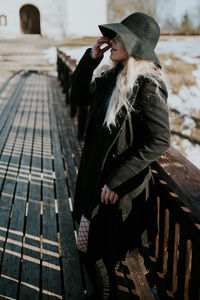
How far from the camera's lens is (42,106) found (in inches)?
293

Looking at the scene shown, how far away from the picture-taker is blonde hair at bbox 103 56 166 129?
154cm

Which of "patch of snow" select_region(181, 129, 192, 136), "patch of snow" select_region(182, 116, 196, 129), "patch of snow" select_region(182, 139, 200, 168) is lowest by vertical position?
"patch of snow" select_region(182, 139, 200, 168)

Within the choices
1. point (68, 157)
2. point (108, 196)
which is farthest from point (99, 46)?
point (68, 157)

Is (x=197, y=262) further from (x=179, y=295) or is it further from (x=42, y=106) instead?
(x=42, y=106)

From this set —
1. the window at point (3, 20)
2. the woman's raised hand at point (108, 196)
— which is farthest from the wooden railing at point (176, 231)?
the window at point (3, 20)

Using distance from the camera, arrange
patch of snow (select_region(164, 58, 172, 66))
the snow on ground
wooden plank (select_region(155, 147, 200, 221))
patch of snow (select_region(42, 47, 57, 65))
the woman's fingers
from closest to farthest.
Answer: wooden plank (select_region(155, 147, 200, 221)), the woman's fingers, the snow on ground, patch of snow (select_region(164, 58, 172, 66)), patch of snow (select_region(42, 47, 57, 65))

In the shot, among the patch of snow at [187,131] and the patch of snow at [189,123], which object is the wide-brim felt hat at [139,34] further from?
the patch of snow at [189,123]

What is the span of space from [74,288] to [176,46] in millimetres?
18407

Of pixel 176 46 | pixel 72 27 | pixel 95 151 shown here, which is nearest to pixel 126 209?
pixel 95 151

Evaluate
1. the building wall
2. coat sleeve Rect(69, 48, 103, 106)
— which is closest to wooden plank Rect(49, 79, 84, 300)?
coat sleeve Rect(69, 48, 103, 106)

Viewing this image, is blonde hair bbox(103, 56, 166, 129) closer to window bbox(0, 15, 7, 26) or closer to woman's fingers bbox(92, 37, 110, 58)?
woman's fingers bbox(92, 37, 110, 58)

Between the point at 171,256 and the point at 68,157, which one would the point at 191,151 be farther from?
the point at 171,256

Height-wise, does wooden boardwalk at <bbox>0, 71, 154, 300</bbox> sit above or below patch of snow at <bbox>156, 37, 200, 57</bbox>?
below

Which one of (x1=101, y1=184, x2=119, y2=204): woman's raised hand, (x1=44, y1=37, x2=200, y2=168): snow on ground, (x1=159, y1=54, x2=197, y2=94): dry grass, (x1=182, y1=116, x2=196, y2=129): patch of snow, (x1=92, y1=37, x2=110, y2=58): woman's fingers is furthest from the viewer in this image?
(x1=159, y1=54, x2=197, y2=94): dry grass
